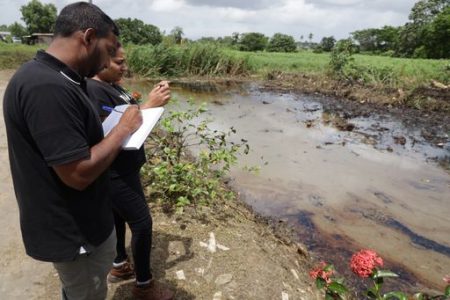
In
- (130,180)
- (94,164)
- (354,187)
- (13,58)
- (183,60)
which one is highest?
(94,164)

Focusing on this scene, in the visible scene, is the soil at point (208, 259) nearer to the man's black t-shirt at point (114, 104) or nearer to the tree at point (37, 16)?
the man's black t-shirt at point (114, 104)

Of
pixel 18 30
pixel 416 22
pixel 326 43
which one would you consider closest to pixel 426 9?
pixel 416 22

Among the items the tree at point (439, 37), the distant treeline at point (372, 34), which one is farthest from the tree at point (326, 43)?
the tree at point (439, 37)

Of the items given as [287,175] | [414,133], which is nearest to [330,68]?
[414,133]

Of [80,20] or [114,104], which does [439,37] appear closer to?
[114,104]

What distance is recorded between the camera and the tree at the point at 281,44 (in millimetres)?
52500

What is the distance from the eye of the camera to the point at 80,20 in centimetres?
141

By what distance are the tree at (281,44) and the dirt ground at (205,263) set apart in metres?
50.7

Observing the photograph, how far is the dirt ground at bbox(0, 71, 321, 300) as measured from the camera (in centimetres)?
276

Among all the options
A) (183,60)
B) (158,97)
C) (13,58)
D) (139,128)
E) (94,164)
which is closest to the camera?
(94,164)

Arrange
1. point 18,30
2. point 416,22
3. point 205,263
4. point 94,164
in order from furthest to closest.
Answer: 1. point 18,30
2. point 416,22
3. point 205,263
4. point 94,164

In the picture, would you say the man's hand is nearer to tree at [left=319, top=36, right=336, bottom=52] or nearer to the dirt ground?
the dirt ground

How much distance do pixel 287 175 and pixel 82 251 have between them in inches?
192

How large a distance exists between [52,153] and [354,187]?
5205mm
